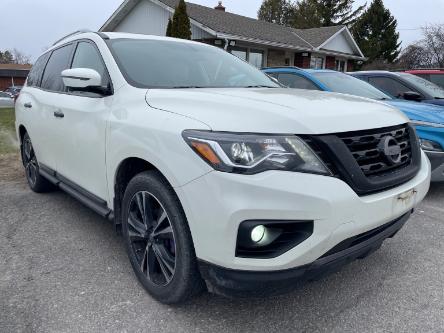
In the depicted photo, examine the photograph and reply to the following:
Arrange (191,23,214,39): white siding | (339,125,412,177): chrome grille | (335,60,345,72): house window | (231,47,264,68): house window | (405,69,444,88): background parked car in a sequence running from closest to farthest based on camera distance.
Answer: (339,125,412,177): chrome grille
(405,69,444,88): background parked car
(191,23,214,39): white siding
(231,47,264,68): house window
(335,60,345,72): house window

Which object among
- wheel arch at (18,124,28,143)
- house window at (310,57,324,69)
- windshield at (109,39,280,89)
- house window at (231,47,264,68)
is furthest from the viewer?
house window at (310,57,324,69)

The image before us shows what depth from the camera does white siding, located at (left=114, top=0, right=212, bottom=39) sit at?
58.2ft

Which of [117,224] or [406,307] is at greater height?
[117,224]

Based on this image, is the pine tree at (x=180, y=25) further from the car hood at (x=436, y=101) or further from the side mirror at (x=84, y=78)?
the side mirror at (x=84, y=78)

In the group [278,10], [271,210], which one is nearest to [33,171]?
[271,210]

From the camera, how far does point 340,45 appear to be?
26703 mm

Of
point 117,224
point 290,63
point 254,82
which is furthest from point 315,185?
point 290,63

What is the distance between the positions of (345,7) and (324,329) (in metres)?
48.4

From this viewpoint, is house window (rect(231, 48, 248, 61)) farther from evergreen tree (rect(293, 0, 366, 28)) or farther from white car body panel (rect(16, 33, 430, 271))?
evergreen tree (rect(293, 0, 366, 28))

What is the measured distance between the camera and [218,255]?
199cm

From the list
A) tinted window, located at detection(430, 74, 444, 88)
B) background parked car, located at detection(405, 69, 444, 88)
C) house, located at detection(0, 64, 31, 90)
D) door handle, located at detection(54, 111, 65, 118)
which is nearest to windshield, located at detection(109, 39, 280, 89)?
door handle, located at detection(54, 111, 65, 118)

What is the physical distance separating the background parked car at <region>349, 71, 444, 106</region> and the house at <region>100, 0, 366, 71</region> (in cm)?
1029

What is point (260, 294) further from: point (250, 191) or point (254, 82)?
point (254, 82)

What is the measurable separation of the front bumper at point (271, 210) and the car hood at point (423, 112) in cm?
319
